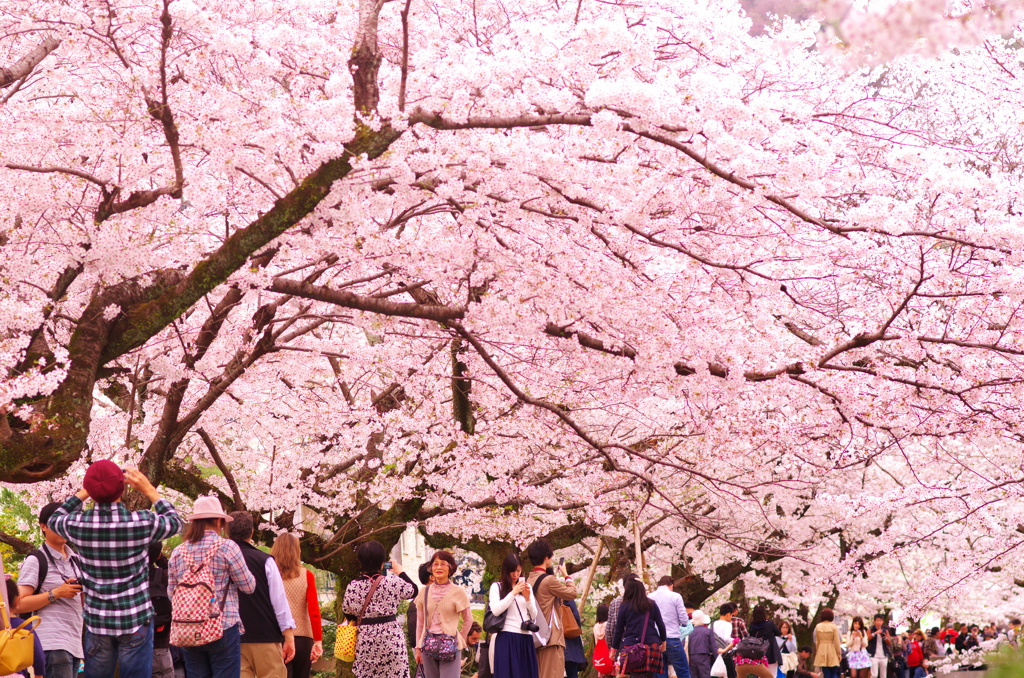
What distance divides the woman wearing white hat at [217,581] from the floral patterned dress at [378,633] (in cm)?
157

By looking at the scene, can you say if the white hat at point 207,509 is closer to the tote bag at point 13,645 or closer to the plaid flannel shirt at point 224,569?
the plaid flannel shirt at point 224,569

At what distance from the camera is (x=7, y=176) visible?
7867 mm

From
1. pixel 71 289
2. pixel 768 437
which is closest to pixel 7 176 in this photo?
pixel 71 289

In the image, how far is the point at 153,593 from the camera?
7617mm

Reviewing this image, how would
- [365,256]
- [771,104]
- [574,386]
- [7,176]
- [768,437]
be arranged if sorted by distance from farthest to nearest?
[574,386] → [768,437] → [365,256] → [7,176] → [771,104]

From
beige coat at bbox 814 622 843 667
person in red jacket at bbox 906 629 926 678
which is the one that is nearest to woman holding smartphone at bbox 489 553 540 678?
beige coat at bbox 814 622 843 667

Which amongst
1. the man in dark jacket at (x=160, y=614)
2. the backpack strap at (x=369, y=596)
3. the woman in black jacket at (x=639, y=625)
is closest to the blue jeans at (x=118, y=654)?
the man in dark jacket at (x=160, y=614)

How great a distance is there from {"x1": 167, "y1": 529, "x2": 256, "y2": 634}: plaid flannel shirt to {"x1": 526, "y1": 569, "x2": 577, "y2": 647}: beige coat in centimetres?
297

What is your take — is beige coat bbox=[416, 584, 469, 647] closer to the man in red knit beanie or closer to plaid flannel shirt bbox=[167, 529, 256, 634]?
plaid flannel shirt bbox=[167, 529, 256, 634]

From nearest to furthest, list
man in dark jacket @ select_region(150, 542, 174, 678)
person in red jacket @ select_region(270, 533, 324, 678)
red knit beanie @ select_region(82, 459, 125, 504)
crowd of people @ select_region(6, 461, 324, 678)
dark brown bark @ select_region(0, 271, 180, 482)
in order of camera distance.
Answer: red knit beanie @ select_region(82, 459, 125, 504) → crowd of people @ select_region(6, 461, 324, 678) → dark brown bark @ select_region(0, 271, 180, 482) → man in dark jacket @ select_region(150, 542, 174, 678) → person in red jacket @ select_region(270, 533, 324, 678)

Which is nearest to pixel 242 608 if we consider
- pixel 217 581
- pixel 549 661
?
pixel 217 581

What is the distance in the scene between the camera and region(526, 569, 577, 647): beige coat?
8875 millimetres

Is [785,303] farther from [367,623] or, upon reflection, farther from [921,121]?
[921,121]

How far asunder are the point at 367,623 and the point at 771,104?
15.8 ft
